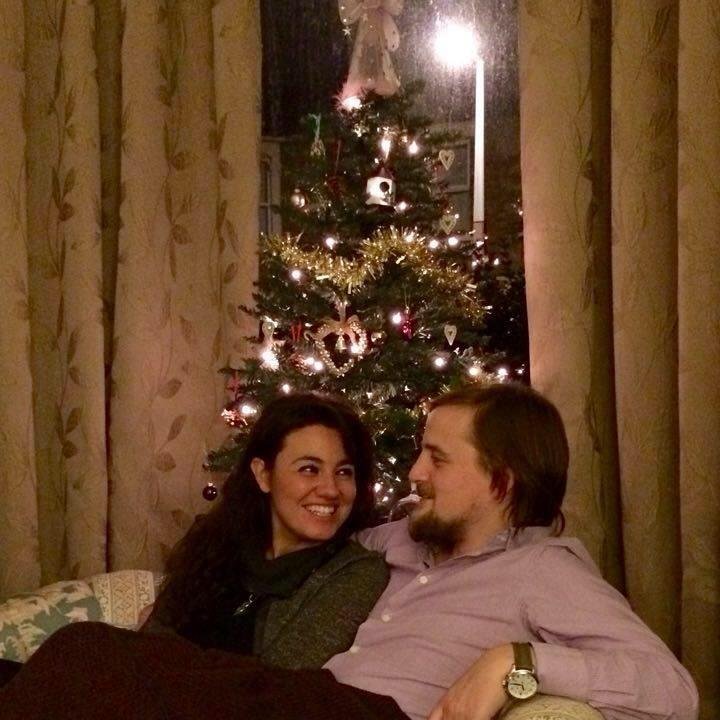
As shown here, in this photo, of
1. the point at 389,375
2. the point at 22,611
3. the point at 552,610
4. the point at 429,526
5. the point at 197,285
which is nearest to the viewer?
the point at 552,610

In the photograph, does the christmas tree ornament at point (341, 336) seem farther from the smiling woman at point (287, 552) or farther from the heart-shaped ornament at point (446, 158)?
the heart-shaped ornament at point (446, 158)

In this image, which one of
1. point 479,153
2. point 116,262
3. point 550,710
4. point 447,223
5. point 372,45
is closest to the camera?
point 550,710

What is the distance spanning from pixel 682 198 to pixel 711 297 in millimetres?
217

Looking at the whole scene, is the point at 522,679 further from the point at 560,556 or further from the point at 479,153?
the point at 479,153

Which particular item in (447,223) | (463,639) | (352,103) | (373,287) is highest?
(352,103)

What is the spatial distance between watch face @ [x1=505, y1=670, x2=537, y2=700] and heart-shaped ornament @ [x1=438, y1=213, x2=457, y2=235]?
1.24m

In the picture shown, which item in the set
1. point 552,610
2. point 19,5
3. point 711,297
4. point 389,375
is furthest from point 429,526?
point 19,5

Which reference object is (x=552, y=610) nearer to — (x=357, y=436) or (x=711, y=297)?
(x=357, y=436)

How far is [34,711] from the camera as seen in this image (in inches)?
49.8

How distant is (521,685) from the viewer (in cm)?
124

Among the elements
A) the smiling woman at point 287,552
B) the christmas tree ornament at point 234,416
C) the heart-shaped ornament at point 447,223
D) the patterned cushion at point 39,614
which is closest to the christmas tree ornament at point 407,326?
the heart-shaped ornament at point 447,223

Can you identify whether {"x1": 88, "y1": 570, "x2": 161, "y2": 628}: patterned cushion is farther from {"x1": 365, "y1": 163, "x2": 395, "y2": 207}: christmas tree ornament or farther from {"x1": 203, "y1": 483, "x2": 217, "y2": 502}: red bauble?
{"x1": 365, "y1": 163, "x2": 395, "y2": 207}: christmas tree ornament

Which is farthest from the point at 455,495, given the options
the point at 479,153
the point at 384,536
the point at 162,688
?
the point at 479,153

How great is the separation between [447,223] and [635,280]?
1.58ft
